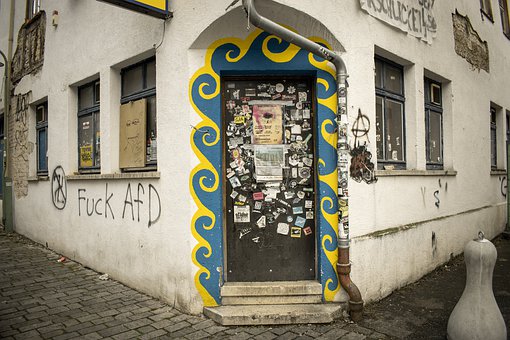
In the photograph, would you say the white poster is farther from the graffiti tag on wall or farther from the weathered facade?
the graffiti tag on wall

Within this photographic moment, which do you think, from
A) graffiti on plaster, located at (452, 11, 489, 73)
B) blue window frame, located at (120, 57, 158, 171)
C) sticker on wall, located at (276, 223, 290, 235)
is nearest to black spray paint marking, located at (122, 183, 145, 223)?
blue window frame, located at (120, 57, 158, 171)

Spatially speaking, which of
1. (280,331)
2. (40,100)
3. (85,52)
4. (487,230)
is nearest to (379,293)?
(280,331)

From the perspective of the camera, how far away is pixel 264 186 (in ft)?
15.3

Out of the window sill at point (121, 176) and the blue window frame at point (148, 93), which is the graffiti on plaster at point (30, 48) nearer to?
the window sill at point (121, 176)

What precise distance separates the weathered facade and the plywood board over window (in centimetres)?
3

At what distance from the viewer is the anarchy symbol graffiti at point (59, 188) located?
7089 millimetres

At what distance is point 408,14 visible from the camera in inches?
224

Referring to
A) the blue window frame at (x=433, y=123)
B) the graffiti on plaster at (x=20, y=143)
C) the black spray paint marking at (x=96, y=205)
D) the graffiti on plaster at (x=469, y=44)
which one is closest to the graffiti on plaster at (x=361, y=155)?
the blue window frame at (x=433, y=123)

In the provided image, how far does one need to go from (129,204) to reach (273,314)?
2641 mm

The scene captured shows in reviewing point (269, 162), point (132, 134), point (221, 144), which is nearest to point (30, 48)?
point (132, 134)

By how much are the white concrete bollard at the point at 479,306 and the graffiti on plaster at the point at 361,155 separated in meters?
1.53

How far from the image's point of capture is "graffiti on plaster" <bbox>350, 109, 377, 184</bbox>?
4645 mm

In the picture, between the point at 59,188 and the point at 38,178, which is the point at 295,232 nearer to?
the point at 59,188

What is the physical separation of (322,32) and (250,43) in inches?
35.6
